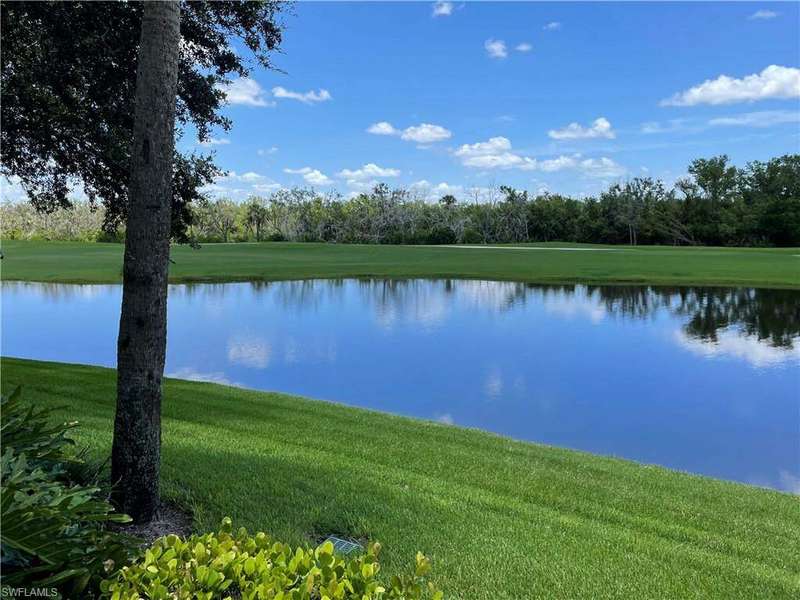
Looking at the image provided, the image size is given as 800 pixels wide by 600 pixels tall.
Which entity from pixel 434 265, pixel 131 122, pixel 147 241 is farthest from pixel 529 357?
pixel 434 265

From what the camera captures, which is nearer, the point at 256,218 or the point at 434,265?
the point at 434,265

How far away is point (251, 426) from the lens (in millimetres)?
6953

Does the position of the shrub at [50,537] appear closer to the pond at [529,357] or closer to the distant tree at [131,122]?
the distant tree at [131,122]

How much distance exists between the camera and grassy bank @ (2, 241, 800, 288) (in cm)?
3319

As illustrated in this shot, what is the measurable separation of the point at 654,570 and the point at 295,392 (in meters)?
8.67

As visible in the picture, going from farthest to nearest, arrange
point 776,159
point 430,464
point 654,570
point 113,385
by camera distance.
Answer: point 776,159 < point 113,385 < point 430,464 < point 654,570

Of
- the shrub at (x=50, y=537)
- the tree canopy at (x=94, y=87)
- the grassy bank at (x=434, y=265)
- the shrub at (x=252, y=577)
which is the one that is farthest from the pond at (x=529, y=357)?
the shrub at (x=50, y=537)

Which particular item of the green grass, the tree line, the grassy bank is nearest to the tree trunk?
the green grass

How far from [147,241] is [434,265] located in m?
38.4

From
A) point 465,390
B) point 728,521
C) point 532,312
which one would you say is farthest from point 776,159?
point 728,521

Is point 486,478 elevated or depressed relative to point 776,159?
depressed

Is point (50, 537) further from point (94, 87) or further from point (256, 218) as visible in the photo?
point (256, 218)

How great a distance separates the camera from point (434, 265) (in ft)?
136

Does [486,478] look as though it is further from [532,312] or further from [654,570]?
[532,312]
